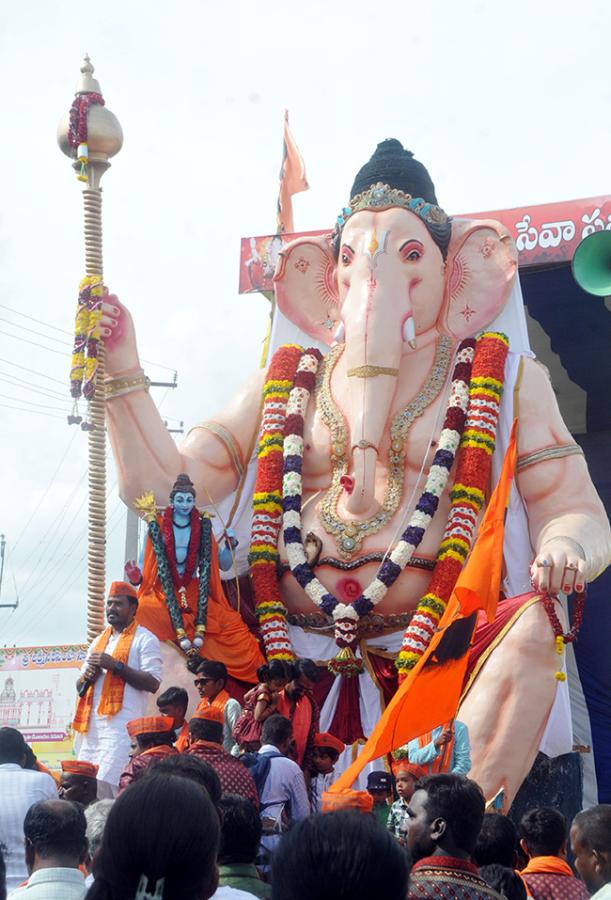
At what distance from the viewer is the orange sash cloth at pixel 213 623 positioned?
7840 millimetres

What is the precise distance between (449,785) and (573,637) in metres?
4.19

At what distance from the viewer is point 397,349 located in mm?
8391

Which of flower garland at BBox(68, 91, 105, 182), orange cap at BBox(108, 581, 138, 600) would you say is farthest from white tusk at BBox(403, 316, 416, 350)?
orange cap at BBox(108, 581, 138, 600)

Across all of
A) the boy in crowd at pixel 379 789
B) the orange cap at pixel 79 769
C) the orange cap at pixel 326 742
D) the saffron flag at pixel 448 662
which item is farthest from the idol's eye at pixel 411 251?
the orange cap at pixel 79 769

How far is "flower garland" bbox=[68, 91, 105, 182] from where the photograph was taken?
331 inches

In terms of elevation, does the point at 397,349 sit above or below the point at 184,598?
above

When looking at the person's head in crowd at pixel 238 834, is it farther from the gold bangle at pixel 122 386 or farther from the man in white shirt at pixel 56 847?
the gold bangle at pixel 122 386

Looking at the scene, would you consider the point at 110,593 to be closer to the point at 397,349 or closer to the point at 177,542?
the point at 177,542

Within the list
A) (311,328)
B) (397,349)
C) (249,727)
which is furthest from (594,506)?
(249,727)

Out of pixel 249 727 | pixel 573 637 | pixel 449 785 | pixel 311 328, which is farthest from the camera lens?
pixel 311 328

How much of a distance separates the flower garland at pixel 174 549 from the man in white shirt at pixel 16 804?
11.7ft

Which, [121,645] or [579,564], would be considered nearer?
[121,645]

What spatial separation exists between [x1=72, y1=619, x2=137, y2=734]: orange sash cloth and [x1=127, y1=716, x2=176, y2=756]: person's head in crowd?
2.74 ft

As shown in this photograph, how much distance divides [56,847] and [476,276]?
629 cm
